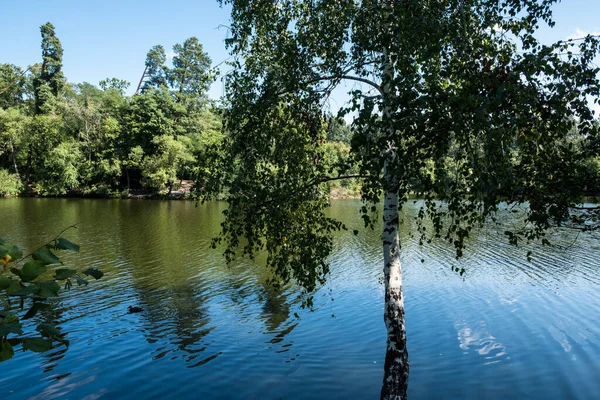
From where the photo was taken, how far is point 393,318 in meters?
6.13

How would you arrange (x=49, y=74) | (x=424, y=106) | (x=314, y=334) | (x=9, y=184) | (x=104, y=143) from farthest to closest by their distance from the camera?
(x=49, y=74), (x=104, y=143), (x=9, y=184), (x=314, y=334), (x=424, y=106)

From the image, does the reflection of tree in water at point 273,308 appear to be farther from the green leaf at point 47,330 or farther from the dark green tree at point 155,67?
the dark green tree at point 155,67

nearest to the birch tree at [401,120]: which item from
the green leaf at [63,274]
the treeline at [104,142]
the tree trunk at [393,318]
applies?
the tree trunk at [393,318]

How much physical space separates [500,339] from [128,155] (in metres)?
62.8

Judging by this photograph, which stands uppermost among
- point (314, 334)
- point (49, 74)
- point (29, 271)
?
point (49, 74)

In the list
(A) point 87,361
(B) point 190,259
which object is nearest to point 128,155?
(B) point 190,259

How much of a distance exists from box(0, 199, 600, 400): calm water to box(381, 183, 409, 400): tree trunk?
6.82 feet

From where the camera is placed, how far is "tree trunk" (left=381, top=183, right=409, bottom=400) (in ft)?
19.3

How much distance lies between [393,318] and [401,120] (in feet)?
11.3

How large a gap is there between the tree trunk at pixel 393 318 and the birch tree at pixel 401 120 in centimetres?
2

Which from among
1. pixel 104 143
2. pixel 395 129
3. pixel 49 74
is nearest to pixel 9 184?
pixel 104 143

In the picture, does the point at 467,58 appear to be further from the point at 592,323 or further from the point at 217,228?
the point at 217,228

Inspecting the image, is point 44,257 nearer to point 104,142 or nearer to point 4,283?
point 4,283

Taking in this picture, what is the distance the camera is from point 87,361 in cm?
882
